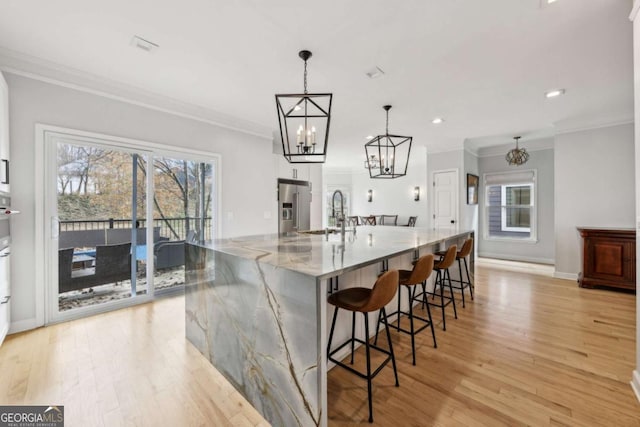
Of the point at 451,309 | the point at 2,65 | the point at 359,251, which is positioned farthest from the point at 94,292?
the point at 451,309

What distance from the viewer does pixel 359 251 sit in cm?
208

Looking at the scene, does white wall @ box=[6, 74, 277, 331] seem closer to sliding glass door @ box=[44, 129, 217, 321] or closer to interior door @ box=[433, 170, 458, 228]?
sliding glass door @ box=[44, 129, 217, 321]

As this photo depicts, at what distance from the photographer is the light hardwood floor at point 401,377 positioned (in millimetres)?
1669

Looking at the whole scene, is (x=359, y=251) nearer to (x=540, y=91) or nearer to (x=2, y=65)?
(x=540, y=91)

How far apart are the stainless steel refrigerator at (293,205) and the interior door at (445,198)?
295cm

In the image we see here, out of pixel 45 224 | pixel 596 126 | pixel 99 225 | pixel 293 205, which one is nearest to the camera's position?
pixel 45 224

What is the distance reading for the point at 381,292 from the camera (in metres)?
1.71

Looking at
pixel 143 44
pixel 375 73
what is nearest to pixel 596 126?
pixel 375 73

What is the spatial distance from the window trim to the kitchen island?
5670mm

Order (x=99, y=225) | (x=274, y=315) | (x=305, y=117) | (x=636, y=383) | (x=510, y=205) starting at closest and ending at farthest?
1. (x=274, y=315)
2. (x=636, y=383)
3. (x=305, y=117)
4. (x=99, y=225)
5. (x=510, y=205)

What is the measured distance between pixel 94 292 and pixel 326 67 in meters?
3.98

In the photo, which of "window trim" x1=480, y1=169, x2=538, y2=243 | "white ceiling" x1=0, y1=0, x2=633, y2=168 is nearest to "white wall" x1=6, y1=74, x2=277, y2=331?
"white ceiling" x1=0, y1=0, x2=633, y2=168

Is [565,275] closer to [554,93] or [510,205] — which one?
Answer: [510,205]

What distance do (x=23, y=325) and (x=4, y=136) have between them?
1.84 m
